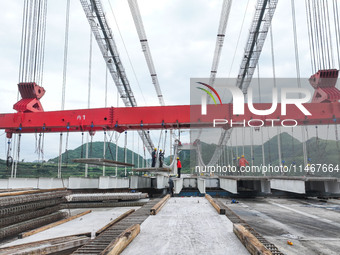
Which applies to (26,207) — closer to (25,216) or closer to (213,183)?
(25,216)

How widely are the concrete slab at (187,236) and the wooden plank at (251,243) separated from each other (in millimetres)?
86

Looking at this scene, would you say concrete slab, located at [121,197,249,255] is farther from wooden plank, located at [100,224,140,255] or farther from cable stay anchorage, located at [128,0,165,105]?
cable stay anchorage, located at [128,0,165,105]

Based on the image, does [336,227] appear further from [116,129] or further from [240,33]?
[240,33]

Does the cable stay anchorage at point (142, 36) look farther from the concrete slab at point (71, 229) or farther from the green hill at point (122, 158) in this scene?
the concrete slab at point (71, 229)

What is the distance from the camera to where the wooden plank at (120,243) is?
3.37 m

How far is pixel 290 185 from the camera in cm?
1283

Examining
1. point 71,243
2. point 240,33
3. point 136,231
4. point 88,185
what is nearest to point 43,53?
point 88,185

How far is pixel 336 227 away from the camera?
9.60 metres

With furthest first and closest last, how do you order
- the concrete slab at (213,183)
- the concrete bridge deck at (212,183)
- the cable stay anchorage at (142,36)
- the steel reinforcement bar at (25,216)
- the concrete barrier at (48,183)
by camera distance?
the cable stay anchorage at (142,36) < the concrete slab at (213,183) < the concrete barrier at (48,183) < the concrete bridge deck at (212,183) < the steel reinforcement bar at (25,216)

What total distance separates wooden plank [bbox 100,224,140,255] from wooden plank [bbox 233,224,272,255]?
1.74 meters

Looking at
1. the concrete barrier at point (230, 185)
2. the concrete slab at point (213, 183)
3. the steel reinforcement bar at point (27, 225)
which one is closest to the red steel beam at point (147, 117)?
the steel reinforcement bar at point (27, 225)

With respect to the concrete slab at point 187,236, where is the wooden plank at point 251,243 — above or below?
above

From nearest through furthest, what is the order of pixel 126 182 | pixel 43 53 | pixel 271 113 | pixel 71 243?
pixel 71 243, pixel 271 113, pixel 43 53, pixel 126 182

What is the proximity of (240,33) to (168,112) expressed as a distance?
26095mm
